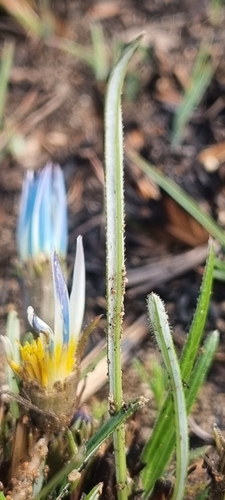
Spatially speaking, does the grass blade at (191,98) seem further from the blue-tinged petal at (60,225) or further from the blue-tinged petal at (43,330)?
the blue-tinged petal at (43,330)

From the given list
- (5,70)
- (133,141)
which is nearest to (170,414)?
(133,141)

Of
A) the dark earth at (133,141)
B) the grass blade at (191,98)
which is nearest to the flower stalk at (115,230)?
the dark earth at (133,141)

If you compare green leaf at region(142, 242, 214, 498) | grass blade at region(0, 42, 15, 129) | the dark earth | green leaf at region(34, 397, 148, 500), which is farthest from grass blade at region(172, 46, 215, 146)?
green leaf at region(34, 397, 148, 500)

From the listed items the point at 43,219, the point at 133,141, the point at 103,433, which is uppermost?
the point at 133,141

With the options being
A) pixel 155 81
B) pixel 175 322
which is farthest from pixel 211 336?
pixel 155 81

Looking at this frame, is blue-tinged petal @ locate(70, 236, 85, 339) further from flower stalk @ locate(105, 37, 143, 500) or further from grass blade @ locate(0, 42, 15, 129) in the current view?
grass blade @ locate(0, 42, 15, 129)

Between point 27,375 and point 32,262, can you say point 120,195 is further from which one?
point 32,262

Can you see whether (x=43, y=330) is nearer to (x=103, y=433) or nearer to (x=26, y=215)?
(x=103, y=433)
